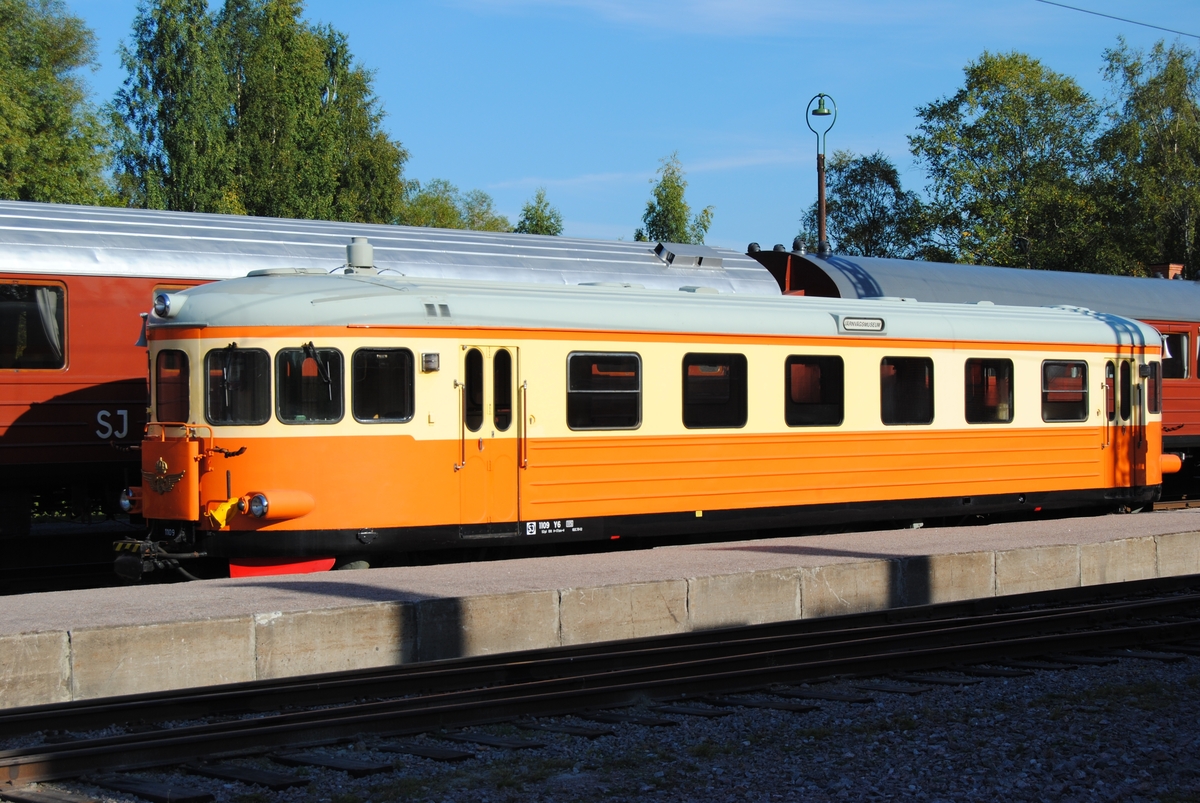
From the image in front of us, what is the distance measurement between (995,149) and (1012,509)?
3884 cm

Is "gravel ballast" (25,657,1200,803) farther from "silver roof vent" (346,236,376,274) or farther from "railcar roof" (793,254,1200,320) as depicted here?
"railcar roof" (793,254,1200,320)

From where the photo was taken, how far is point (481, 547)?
455 inches

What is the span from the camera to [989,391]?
14406 mm

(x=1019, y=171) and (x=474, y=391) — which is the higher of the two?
(x=1019, y=171)

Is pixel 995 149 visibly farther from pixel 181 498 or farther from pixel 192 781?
pixel 192 781

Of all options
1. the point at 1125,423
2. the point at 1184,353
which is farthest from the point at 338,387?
the point at 1184,353

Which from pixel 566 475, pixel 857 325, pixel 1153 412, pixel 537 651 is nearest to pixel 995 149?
pixel 1153 412

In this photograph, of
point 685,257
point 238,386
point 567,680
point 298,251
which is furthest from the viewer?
point 685,257

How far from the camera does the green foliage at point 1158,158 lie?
147 feet

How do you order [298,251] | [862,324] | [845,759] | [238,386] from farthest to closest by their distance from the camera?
1. [862,324]
2. [298,251]
3. [238,386]
4. [845,759]

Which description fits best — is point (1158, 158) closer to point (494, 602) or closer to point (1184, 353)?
point (1184, 353)

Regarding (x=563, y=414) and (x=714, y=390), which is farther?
(x=714, y=390)

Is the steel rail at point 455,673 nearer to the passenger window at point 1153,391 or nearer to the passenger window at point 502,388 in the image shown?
the passenger window at point 502,388

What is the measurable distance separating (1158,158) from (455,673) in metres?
45.5
